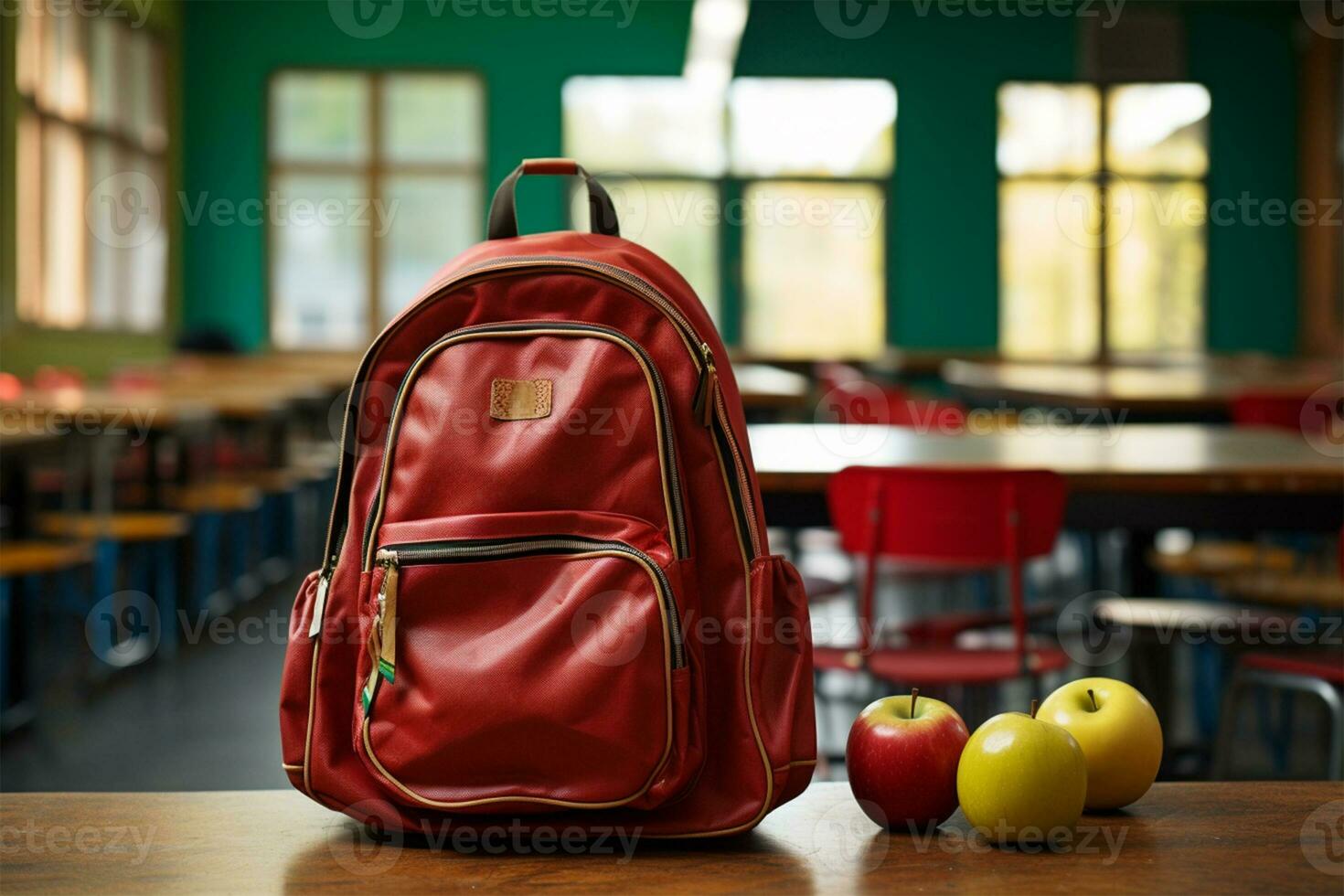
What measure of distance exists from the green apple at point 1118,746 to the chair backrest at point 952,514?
1231 mm

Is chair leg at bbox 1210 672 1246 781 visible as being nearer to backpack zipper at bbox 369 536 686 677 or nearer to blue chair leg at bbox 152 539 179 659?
backpack zipper at bbox 369 536 686 677

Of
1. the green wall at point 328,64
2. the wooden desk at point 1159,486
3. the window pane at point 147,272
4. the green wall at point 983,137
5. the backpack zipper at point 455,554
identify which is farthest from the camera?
the green wall at point 983,137

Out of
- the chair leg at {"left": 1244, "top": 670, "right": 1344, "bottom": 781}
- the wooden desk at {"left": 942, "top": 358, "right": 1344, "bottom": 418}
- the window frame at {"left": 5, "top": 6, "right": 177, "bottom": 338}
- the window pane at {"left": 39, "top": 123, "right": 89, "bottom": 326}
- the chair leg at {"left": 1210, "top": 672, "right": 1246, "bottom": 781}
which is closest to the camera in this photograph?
Answer: the chair leg at {"left": 1244, "top": 670, "right": 1344, "bottom": 781}

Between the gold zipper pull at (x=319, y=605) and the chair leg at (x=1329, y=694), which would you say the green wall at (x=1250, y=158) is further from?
the gold zipper pull at (x=319, y=605)

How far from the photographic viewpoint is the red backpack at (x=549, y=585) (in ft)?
2.68

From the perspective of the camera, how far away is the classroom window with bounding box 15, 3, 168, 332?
7.76m

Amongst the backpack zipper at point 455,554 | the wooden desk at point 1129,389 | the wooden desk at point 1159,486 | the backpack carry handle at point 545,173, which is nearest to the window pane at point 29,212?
the wooden desk at point 1129,389

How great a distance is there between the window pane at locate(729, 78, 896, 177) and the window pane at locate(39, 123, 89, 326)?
15.9ft

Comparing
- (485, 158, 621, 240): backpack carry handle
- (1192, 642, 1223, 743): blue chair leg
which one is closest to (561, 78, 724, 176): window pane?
(1192, 642, 1223, 743): blue chair leg

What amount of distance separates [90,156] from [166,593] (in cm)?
464

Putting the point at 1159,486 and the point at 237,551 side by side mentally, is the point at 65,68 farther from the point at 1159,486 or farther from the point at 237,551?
the point at 1159,486

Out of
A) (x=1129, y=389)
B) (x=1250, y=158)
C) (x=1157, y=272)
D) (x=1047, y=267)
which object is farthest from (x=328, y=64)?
(x=1129, y=389)

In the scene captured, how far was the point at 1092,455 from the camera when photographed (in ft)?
8.37

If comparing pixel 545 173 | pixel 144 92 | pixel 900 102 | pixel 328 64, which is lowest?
pixel 545 173
